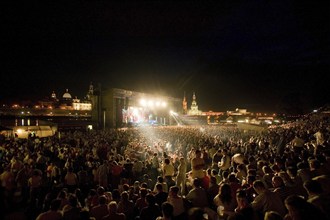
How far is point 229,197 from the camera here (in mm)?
4195

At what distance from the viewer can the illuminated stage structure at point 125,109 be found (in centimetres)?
4281

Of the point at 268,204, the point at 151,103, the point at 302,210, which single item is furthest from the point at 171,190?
the point at 151,103

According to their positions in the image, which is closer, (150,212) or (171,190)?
(150,212)

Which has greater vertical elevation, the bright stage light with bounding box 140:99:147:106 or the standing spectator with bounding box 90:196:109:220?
the bright stage light with bounding box 140:99:147:106

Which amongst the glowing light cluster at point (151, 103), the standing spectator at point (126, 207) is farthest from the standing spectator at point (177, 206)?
the glowing light cluster at point (151, 103)

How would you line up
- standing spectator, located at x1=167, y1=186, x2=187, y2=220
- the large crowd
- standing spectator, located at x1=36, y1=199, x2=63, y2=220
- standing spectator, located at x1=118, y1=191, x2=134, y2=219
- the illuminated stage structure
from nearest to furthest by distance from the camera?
the large crowd, standing spectator, located at x1=36, y1=199, x2=63, y2=220, standing spectator, located at x1=167, y1=186, x2=187, y2=220, standing spectator, located at x1=118, y1=191, x2=134, y2=219, the illuminated stage structure

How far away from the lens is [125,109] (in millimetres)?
45406

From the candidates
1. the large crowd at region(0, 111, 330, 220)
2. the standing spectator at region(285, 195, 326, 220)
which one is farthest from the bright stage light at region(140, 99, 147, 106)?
the standing spectator at region(285, 195, 326, 220)

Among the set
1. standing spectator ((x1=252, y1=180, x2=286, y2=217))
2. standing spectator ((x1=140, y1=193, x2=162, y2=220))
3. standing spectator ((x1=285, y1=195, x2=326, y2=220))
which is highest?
standing spectator ((x1=285, y1=195, x2=326, y2=220))

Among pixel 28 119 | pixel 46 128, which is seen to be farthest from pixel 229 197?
pixel 28 119

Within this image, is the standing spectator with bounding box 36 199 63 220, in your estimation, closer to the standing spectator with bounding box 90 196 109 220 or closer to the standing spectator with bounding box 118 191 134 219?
the standing spectator with bounding box 90 196 109 220

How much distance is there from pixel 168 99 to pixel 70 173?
57698 mm

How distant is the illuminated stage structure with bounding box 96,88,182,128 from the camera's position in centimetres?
4281

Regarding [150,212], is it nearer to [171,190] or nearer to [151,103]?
[171,190]
